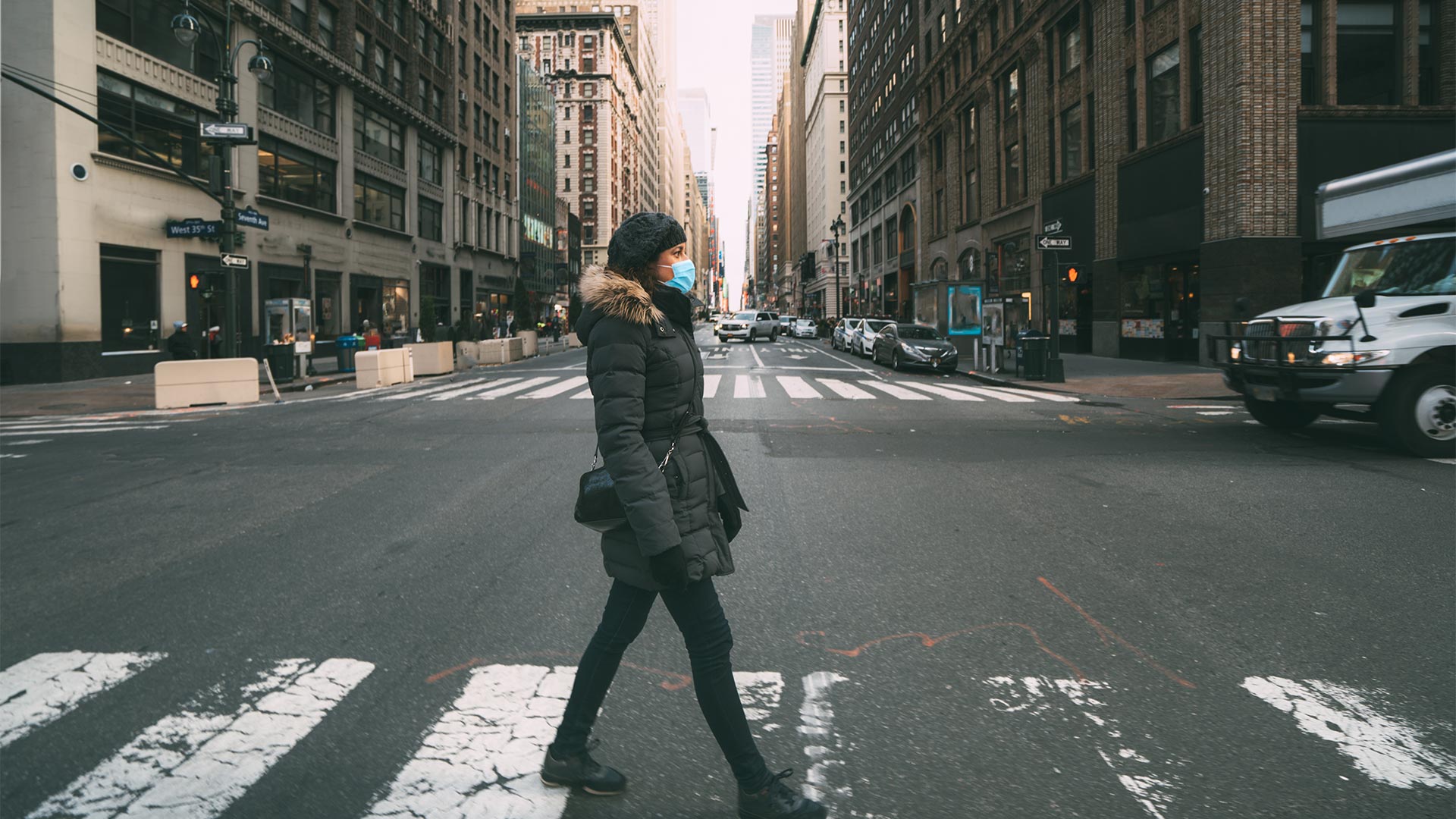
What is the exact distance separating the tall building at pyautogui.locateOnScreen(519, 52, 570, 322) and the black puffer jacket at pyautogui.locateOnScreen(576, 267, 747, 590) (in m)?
66.3

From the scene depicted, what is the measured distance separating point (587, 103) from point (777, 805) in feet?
346

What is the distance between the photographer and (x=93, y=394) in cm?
1884

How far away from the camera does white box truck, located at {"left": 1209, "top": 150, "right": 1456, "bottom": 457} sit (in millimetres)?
9422

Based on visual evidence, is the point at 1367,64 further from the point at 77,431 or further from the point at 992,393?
the point at 77,431

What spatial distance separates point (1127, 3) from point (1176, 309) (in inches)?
416

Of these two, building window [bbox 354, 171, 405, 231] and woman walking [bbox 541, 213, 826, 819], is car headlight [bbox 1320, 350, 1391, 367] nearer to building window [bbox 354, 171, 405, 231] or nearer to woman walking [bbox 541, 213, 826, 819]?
woman walking [bbox 541, 213, 826, 819]

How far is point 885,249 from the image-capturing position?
72.9 m

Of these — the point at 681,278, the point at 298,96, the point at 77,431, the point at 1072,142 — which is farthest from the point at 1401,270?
the point at 298,96

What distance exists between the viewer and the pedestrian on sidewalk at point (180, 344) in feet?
77.3

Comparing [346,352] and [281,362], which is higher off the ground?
[346,352]

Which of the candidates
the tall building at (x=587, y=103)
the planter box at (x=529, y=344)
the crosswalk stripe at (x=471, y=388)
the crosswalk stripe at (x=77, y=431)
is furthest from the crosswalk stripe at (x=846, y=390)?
the tall building at (x=587, y=103)

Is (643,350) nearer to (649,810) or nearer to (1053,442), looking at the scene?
(649,810)

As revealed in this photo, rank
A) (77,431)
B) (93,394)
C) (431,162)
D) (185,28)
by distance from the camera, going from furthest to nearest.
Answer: (431,162) < (93,394) < (185,28) < (77,431)

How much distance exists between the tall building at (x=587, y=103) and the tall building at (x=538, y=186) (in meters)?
13.8
